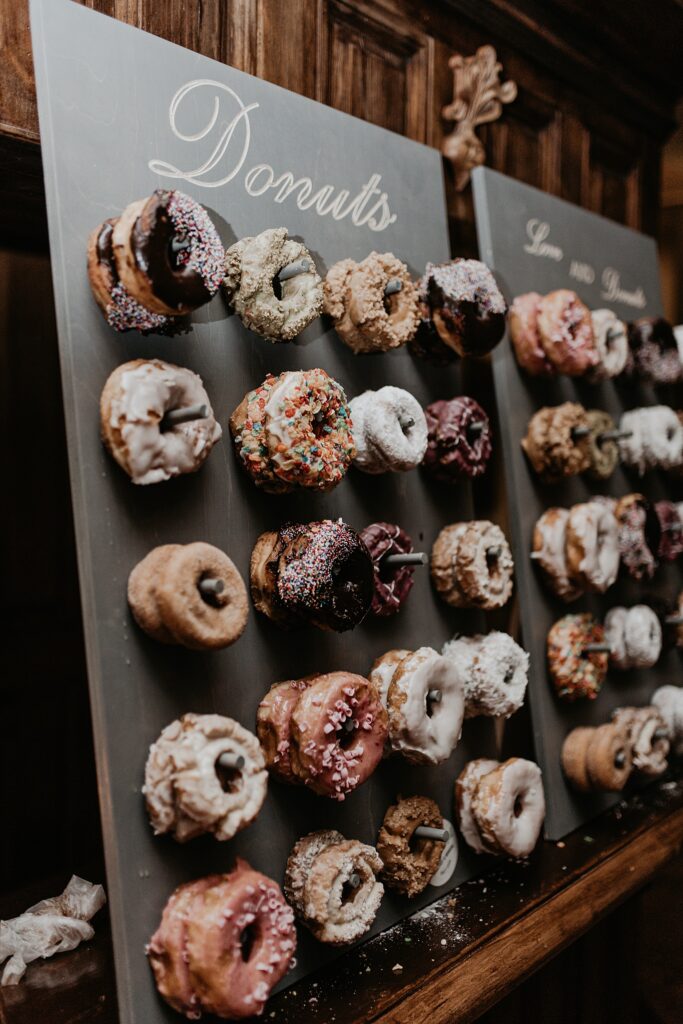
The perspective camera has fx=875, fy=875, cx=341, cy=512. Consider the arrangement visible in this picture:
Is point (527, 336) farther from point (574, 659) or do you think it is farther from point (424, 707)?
point (424, 707)

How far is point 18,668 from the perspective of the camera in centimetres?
219

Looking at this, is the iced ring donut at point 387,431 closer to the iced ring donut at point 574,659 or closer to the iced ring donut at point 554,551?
the iced ring donut at point 554,551

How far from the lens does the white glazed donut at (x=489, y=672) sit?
5.70ft

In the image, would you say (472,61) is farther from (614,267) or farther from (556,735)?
(556,735)

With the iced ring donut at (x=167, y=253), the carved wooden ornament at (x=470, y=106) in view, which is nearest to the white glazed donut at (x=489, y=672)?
the iced ring donut at (x=167, y=253)

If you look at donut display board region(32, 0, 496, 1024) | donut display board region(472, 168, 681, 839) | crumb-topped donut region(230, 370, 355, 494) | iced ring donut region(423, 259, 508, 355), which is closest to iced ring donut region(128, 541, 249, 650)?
donut display board region(32, 0, 496, 1024)

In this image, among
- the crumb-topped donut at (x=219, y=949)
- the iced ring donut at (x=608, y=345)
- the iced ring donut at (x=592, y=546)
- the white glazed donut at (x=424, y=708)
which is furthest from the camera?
the iced ring donut at (x=608, y=345)

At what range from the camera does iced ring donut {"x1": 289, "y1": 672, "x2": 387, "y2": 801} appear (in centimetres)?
134

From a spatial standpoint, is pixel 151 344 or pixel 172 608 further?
pixel 151 344

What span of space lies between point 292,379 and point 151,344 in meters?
0.22

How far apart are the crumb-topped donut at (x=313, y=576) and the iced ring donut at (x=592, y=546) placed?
0.72m

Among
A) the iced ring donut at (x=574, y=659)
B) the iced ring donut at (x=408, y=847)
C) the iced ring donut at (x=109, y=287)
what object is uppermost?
the iced ring donut at (x=109, y=287)

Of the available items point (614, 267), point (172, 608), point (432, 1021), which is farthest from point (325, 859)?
point (614, 267)

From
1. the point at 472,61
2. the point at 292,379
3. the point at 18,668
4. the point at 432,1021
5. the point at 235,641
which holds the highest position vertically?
the point at 472,61
